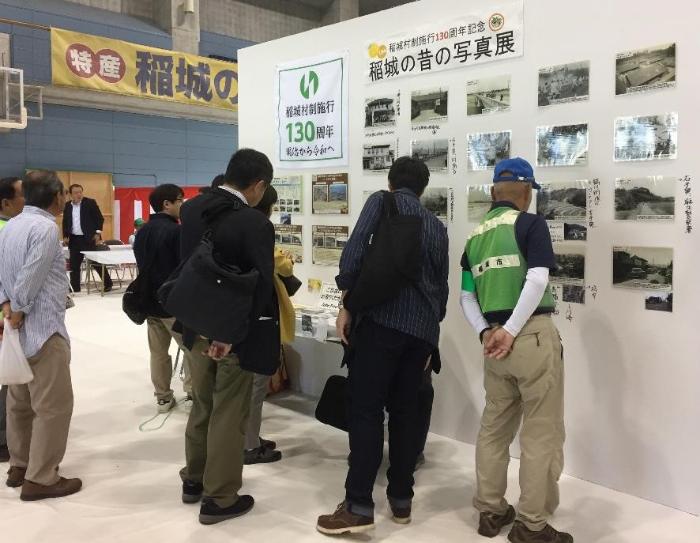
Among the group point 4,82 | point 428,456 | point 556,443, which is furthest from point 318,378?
point 4,82

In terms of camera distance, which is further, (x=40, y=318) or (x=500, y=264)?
(x=40, y=318)

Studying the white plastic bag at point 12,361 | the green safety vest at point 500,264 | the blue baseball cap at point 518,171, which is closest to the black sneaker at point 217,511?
the white plastic bag at point 12,361

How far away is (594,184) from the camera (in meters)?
2.76

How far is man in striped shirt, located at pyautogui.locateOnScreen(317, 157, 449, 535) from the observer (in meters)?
2.35

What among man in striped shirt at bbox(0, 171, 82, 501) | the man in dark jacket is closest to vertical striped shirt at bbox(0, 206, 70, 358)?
man in striped shirt at bbox(0, 171, 82, 501)

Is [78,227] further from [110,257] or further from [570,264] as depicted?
[570,264]

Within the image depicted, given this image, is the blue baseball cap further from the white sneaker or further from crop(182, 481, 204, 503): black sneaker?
the white sneaker

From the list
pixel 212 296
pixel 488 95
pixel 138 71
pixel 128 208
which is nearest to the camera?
pixel 212 296

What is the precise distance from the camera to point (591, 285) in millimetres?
2791

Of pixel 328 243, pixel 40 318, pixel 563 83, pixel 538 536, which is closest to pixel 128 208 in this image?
pixel 328 243

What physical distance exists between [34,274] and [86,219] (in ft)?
21.2

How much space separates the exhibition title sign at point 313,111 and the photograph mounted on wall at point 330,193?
9 cm

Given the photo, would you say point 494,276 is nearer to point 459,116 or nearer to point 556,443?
point 556,443

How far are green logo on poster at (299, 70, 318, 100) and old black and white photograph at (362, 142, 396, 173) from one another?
58 centimetres
